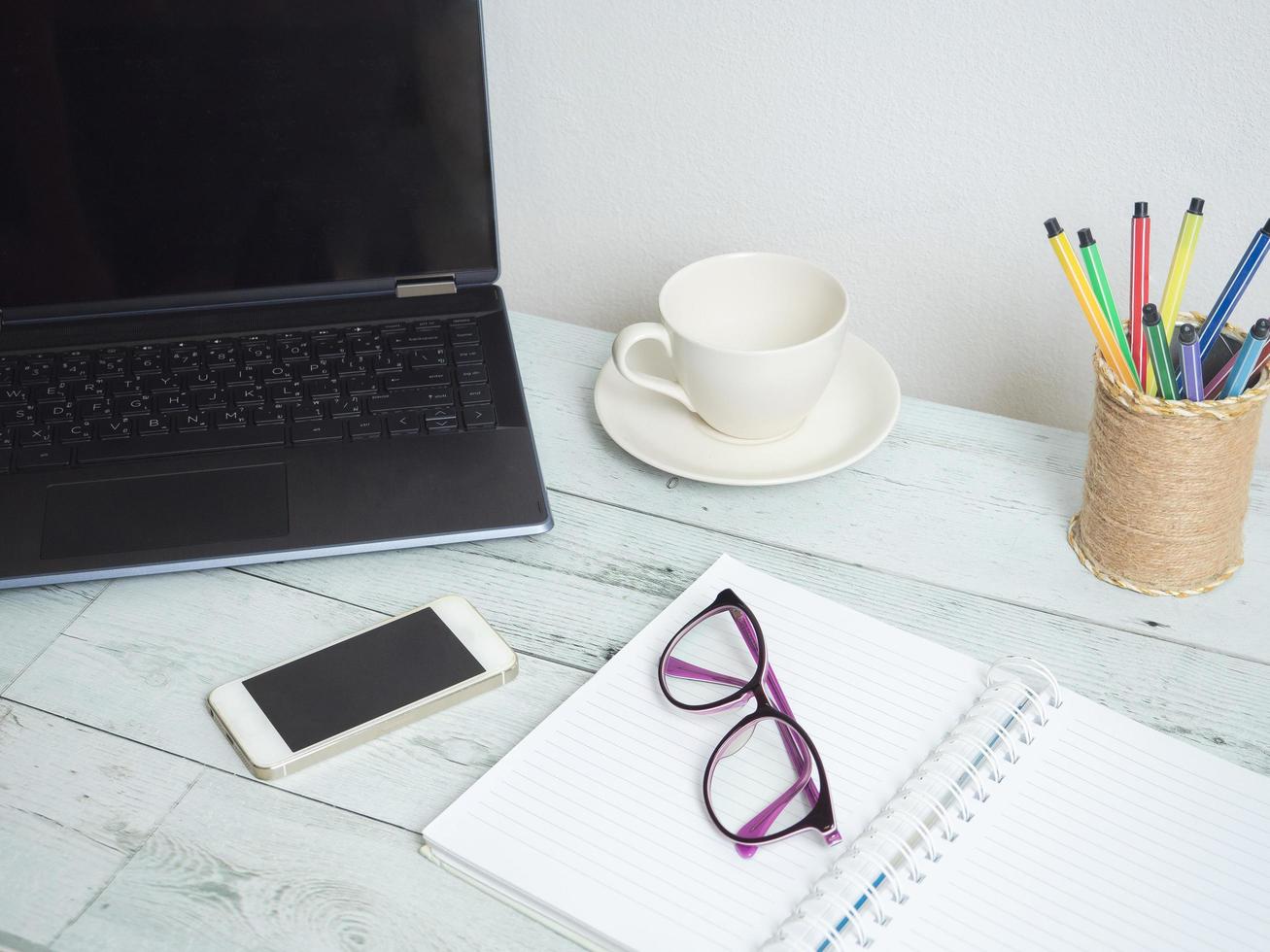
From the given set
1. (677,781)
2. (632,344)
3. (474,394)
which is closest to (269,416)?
(474,394)

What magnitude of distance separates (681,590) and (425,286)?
0.32 meters

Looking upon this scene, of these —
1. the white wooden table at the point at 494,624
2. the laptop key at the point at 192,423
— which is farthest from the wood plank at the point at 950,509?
the laptop key at the point at 192,423

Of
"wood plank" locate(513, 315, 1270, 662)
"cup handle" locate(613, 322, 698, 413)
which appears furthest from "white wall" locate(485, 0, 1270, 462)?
"cup handle" locate(613, 322, 698, 413)

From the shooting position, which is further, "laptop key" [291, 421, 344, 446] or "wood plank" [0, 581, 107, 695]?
"laptop key" [291, 421, 344, 446]

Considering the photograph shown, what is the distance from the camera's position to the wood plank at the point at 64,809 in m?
0.47

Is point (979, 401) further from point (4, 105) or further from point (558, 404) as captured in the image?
point (4, 105)

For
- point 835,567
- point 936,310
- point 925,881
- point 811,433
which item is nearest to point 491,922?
point 925,881

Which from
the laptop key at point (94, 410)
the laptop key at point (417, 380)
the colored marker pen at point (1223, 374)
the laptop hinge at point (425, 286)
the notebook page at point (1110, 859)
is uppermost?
the colored marker pen at point (1223, 374)

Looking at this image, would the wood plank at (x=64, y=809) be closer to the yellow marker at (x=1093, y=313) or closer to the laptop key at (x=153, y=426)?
the laptop key at (x=153, y=426)

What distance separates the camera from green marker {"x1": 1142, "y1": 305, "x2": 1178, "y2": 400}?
527 mm

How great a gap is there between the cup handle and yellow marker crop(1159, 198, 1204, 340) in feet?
0.94

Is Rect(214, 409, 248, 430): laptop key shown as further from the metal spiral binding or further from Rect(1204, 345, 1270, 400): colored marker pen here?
Rect(1204, 345, 1270, 400): colored marker pen

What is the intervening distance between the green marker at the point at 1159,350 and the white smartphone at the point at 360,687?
359 millimetres

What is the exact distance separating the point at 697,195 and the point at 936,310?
0.67ft
